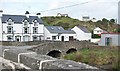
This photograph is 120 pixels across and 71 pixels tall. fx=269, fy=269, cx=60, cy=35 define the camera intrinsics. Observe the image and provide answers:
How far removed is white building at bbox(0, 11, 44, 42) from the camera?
3478 cm

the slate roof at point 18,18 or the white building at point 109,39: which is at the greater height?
the slate roof at point 18,18

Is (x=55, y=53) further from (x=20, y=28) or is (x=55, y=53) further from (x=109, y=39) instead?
(x=20, y=28)

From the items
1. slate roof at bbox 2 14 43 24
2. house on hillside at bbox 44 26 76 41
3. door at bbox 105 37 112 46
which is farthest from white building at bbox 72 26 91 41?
door at bbox 105 37 112 46

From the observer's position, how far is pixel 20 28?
119ft

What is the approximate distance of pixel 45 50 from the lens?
2448 centimetres

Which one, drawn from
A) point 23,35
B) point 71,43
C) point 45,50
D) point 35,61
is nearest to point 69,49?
point 71,43

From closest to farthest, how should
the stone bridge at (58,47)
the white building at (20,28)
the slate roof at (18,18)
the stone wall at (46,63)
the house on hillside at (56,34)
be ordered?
the stone wall at (46,63) → the stone bridge at (58,47) → the white building at (20,28) → the slate roof at (18,18) → the house on hillside at (56,34)

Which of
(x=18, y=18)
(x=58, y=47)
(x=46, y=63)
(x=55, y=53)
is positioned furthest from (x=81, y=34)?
(x=46, y=63)

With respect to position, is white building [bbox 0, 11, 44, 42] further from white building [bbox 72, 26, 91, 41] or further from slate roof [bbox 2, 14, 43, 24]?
white building [bbox 72, 26, 91, 41]

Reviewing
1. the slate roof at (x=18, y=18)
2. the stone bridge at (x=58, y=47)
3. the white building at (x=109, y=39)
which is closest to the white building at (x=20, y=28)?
the slate roof at (x=18, y=18)

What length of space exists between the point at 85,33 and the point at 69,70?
1555 inches

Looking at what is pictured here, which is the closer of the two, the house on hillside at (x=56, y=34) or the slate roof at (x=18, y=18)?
the slate roof at (x=18, y=18)

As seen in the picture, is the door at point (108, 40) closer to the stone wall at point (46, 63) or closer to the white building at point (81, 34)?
the white building at point (81, 34)

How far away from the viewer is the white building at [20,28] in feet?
114
